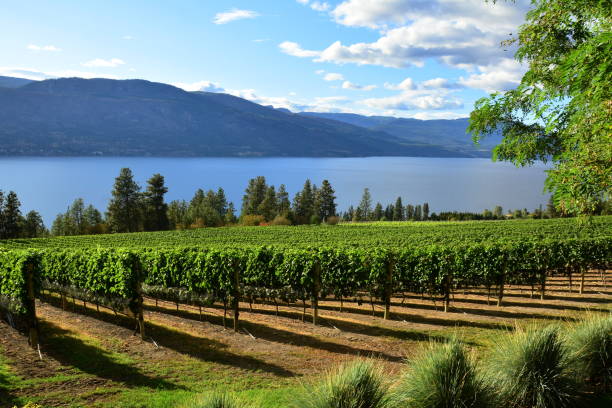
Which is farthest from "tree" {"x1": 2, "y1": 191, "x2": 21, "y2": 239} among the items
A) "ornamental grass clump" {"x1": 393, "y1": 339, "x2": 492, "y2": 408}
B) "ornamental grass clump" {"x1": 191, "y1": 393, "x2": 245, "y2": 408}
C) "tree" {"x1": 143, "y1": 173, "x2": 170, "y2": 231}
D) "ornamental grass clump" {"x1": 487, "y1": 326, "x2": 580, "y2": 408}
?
"ornamental grass clump" {"x1": 487, "y1": 326, "x2": 580, "y2": 408}

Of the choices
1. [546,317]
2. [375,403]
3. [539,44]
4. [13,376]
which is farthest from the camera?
[546,317]

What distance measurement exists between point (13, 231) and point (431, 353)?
86.3 metres

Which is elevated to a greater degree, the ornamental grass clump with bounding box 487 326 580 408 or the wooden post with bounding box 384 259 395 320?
the ornamental grass clump with bounding box 487 326 580 408

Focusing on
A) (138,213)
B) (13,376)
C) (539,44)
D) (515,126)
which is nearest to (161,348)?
(13,376)

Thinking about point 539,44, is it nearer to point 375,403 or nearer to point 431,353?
point 431,353

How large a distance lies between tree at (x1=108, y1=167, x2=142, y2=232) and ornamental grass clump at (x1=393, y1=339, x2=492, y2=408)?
247ft

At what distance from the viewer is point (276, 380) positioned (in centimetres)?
971

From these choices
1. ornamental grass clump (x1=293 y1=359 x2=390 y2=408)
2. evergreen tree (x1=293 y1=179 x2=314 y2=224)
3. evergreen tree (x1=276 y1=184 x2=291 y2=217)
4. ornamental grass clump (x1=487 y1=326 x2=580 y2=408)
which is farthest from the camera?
evergreen tree (x1=276 y1=184 x2=291 y2=217)

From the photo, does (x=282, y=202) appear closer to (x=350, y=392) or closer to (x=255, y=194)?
(x=255, y=194)

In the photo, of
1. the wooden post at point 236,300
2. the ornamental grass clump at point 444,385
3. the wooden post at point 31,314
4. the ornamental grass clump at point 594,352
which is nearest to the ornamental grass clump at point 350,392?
the ornamental grass clump at point 444,385

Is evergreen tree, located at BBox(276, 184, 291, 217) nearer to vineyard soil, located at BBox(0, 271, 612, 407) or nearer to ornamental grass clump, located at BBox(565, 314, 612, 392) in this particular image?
vineyard soil, located at BBox(0, 271, 612, 407)

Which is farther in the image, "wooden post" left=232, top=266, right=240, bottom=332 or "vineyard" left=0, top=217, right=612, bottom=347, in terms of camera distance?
"wooden post" left=232, top=266, right=240, bottom=332

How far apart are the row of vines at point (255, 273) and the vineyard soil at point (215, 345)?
814mm

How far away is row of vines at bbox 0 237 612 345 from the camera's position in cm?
1351
